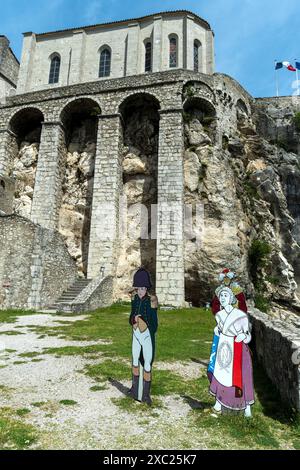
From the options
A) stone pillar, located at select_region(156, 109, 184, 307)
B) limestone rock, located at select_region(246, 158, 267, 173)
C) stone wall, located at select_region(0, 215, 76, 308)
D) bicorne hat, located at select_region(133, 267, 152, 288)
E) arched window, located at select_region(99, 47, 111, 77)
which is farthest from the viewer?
arched window, located at select_region(99, 47, 111, 77)

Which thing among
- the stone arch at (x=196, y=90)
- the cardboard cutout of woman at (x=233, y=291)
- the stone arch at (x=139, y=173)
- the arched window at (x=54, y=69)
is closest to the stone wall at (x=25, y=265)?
the stone arch at (x=139, y=173)

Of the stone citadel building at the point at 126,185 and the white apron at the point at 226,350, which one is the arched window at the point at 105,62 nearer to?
the stone citadel building at the point at 126,185

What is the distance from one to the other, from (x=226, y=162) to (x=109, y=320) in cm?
1250

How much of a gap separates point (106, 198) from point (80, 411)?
1534cm

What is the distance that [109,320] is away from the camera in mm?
12156

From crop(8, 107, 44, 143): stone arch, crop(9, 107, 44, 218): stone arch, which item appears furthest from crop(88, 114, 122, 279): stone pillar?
crop(8, 107, 44, 143): stone arch

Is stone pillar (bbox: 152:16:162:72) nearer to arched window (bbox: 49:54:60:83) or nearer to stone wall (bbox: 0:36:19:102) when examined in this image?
arched window (bbox: 49:54:60:83)

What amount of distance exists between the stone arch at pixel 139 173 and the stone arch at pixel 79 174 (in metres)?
2.26

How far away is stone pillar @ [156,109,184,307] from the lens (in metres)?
16.8

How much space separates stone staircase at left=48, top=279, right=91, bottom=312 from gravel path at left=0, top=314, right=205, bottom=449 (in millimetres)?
7227

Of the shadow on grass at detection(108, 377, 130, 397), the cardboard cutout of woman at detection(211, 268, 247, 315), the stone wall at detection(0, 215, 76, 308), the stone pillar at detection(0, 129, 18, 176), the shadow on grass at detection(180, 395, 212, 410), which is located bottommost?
the shadow on grass at detection(180, 395, 212, 410)
